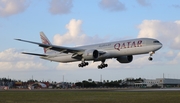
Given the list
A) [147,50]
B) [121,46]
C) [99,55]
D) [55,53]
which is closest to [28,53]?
[55,53]

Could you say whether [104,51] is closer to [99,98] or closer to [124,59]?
[124,59]

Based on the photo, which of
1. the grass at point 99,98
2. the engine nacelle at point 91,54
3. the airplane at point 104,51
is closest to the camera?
the grass at point 99,98

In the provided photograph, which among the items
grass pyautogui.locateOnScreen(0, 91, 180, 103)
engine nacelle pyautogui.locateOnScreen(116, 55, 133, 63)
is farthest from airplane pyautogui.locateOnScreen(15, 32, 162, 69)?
grass pyautogui.locateOnScreen(0, 91, 180, 103)

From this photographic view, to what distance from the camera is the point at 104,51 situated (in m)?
68.5

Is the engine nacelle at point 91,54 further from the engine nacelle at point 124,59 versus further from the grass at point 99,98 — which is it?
the grass at point 99,98

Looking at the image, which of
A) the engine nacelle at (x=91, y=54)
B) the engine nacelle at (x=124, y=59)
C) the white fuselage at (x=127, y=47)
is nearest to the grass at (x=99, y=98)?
the white fuselage at (x=127, y=47)

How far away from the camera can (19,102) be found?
35656 millimetres

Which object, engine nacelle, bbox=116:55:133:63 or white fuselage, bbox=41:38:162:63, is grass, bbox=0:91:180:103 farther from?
engine nacelle, bbox=116:55:133:63

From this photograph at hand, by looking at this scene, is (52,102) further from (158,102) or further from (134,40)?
(134,40)

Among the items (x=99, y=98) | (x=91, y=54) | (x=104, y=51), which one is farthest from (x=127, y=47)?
(x=99, y=98)

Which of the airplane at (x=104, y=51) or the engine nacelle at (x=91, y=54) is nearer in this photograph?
the airplane at (x=104, y=51)

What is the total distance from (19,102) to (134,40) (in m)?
33.6

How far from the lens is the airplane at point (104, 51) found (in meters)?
63.5

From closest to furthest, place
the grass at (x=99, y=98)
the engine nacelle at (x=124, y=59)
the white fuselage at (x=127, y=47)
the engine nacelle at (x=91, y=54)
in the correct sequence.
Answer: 1. the grass at (x=99, y=98)
2. the white fuselage at (x=127, y=47)
3. the engine nacelle at (x=91, y=54)
4. the engine nacelle at (x=124, y=59)
